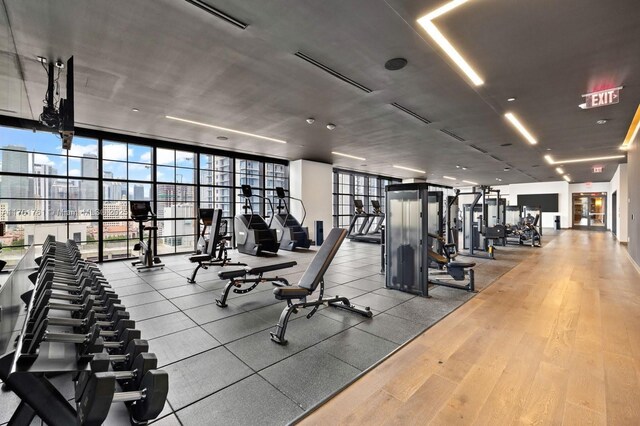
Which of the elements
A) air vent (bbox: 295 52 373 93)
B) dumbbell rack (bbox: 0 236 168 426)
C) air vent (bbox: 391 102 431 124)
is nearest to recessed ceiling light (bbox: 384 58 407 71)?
air vent (bbox: 295 52 373 93)

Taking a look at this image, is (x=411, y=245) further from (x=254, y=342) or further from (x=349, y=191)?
(x=349, y=191)

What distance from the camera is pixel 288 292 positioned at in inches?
119

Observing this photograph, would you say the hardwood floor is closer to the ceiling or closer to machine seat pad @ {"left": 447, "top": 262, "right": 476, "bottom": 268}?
machine seat pad @ {"left": 447, "top": 262, "right": 476, "bottom": 268}

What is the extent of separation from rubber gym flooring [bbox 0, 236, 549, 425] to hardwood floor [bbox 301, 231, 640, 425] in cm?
20

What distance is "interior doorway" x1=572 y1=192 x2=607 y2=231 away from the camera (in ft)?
58.9

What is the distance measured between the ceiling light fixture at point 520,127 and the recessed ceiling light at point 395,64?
122 inches

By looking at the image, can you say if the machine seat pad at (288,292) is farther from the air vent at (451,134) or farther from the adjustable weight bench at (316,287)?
the air vent at (451,134)

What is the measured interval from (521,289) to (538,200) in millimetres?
17284

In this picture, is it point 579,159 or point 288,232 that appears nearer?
point 288,232

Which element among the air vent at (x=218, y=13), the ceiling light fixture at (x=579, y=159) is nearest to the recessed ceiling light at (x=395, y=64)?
the air vent at (x=218, y=13)

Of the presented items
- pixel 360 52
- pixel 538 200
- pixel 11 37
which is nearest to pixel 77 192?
pixel 11 37

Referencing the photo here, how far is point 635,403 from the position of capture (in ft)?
6.45

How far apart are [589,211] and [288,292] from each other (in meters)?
23.0

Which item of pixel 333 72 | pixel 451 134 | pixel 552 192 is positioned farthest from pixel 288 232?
pixel 552 192
